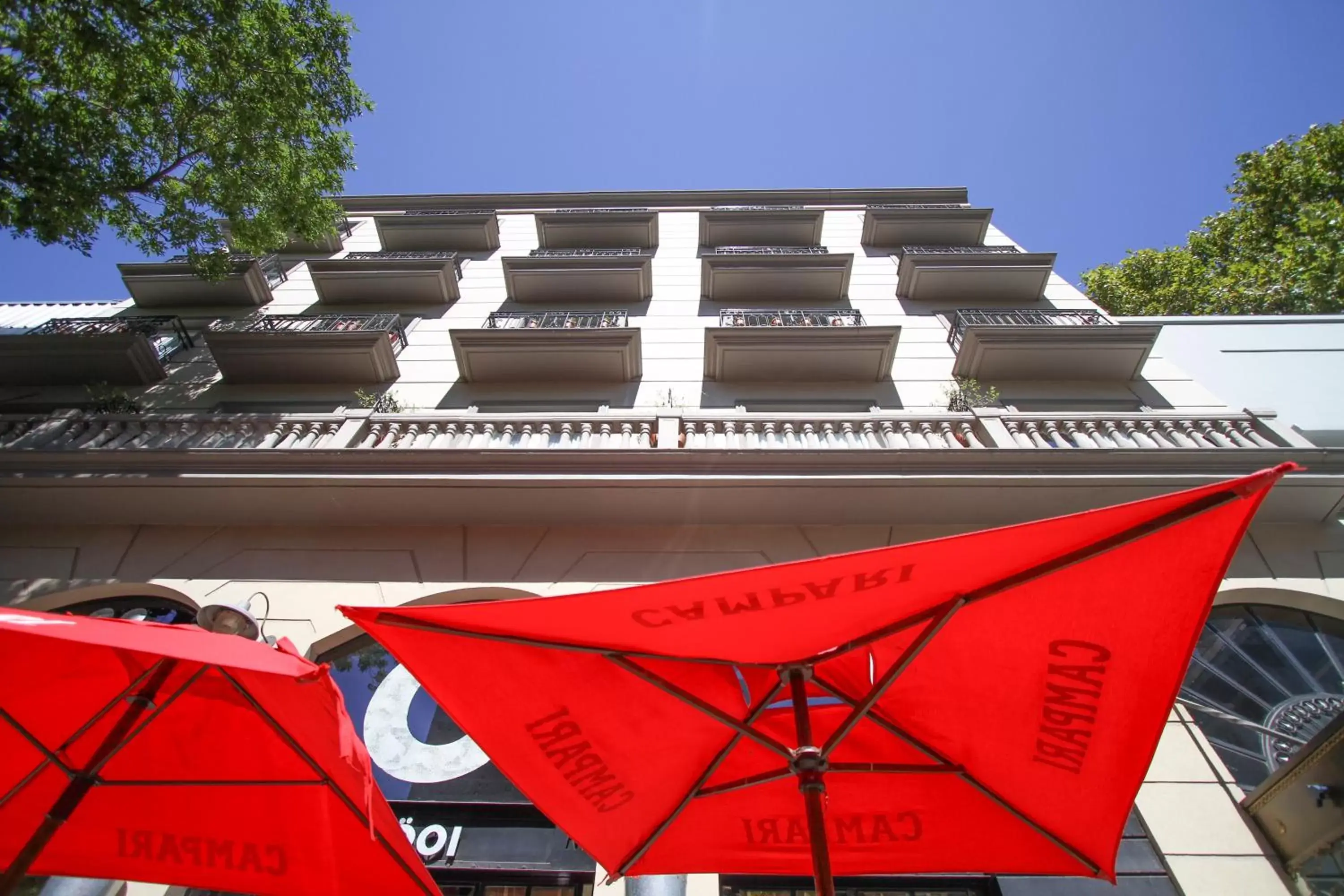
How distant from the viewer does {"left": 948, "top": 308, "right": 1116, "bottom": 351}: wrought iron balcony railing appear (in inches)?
449

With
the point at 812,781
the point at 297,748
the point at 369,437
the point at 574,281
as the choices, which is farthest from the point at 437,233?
the point at 812,781

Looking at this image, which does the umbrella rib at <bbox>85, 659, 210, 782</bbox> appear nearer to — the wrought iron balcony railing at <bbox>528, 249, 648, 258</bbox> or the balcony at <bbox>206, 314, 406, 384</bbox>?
the balcony at <bbox>206, 314, 406, 384</bbox>

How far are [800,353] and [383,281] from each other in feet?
31.6

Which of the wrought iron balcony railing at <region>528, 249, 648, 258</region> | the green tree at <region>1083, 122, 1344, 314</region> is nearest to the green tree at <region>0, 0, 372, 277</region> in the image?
the wrought iron balcony railing at <region>528, 249, 648, 258</region>

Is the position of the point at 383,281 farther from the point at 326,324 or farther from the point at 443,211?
the point at 443,211

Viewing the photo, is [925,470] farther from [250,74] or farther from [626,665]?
[250,74]

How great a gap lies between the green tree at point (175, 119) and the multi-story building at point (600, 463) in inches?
84.6

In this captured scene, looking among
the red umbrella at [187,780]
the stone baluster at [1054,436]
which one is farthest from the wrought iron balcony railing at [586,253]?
the red umbrella at [187,780]

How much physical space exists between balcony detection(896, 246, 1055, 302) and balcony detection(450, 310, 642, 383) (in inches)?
262

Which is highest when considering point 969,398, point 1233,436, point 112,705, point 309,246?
point 309,246

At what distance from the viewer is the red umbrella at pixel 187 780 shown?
341 centimetres

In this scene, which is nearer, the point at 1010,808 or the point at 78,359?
the point at 1010,808

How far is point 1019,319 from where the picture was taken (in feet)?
38.9

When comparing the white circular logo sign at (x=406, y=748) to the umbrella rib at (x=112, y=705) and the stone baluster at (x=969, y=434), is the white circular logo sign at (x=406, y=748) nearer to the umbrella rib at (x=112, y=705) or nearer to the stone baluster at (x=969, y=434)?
the umbrella rib at (x=112, y=705)
